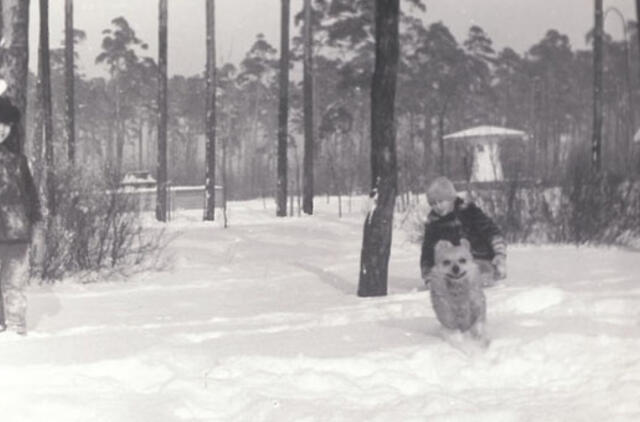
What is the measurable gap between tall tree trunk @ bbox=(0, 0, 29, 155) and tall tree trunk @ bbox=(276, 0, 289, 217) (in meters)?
17.8

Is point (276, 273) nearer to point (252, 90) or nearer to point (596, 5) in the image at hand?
point (596, 5)

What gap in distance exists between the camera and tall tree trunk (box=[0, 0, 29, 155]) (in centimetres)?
805

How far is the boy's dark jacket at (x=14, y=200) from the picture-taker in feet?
19.9

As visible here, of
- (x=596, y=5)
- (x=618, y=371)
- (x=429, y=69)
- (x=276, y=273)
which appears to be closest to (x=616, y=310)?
(x=618, y=371)

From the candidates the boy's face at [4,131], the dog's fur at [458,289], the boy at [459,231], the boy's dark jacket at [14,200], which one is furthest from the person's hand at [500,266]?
the boy's face at [4,131]

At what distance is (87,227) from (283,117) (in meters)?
15.8

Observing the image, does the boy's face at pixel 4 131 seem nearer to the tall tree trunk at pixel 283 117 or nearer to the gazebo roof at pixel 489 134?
the tall tree trunk at pixel 283 117

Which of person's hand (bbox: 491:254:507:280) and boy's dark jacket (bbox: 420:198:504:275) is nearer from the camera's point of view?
person's hand (bbox: 491:254:507:280)

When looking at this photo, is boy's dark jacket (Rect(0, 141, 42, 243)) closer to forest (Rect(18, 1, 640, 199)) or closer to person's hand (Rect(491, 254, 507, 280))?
person's hand (Rect(491, 254, 507, 280))

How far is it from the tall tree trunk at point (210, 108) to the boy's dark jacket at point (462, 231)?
64.3 ft

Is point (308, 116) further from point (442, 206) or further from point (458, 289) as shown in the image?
point (458, 289)

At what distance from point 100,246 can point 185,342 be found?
5.51m

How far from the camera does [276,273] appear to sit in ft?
39.6

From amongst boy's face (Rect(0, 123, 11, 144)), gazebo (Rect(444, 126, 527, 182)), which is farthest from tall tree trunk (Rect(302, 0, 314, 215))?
boy's face (Rect(0, 123, 11, 144))
